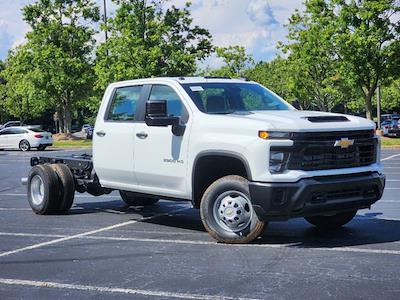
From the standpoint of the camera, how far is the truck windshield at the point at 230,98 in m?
7.54

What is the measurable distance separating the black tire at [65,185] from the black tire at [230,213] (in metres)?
3.14

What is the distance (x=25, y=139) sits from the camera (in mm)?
33781

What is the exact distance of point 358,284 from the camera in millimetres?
5188

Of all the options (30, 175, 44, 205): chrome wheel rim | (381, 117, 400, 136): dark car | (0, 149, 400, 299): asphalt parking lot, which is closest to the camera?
(0, 149, 400, 299): asphalt parking lot

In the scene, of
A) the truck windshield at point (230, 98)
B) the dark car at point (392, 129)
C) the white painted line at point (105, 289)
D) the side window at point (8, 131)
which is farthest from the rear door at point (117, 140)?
the dark car at point (392, 129)

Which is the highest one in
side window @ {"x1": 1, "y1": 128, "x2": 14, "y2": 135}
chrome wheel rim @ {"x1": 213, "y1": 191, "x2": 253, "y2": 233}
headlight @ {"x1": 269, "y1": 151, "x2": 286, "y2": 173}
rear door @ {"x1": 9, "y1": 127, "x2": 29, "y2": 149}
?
headlight @ {"x1": 269, "y1": 151, "x2": 286, "y2": 173}

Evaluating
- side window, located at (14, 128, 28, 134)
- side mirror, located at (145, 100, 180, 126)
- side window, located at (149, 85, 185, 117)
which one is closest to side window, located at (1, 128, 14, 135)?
side window, located at (14, 128, 28, 134)

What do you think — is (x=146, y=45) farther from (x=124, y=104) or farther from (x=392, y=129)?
(x=124, y=104)

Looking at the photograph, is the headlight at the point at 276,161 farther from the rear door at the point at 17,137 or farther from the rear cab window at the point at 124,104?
the rear door at the point at 17,137

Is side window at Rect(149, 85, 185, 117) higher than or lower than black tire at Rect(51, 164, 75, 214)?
higher

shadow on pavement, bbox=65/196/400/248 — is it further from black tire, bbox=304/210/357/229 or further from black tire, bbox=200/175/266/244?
black tire, bbox=200/175/266/244

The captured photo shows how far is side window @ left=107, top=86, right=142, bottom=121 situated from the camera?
831 cm

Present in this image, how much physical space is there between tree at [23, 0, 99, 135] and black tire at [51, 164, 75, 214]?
32.5 meters

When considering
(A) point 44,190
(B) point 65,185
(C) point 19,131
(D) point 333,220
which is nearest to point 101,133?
(B) point 65,185
